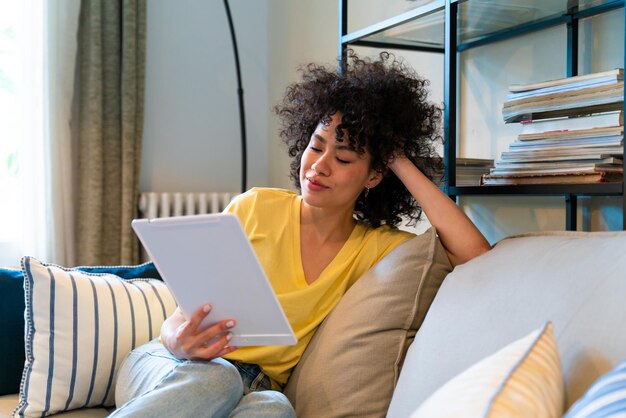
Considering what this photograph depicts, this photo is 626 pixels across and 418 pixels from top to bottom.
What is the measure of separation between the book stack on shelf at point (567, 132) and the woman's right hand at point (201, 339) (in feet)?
2.34

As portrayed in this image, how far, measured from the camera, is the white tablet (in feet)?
3.68

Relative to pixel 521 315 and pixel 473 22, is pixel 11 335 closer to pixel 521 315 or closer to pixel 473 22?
pixel 521 315

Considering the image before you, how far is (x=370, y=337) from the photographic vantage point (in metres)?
1.36

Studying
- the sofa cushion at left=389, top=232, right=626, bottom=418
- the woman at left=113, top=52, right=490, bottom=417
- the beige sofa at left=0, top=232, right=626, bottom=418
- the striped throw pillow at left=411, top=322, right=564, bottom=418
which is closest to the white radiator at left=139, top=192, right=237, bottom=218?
the woman at left=113, top=52, right=490, bottom=417

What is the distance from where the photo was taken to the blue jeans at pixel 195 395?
47.8 inches

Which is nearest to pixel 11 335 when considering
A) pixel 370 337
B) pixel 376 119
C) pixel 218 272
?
pixel 218 272

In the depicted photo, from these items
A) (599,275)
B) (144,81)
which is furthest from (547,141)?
(144,81)

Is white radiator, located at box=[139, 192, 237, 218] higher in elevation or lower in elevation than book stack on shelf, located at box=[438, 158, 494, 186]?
lower

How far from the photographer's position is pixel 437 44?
2133 mm

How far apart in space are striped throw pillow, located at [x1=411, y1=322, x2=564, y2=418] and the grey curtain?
2.31 metres

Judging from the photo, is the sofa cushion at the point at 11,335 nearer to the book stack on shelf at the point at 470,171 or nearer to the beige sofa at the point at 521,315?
the beige sofa at the point at 521,315

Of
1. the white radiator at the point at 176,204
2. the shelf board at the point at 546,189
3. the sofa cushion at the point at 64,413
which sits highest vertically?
the shelf board at the point at 546,189

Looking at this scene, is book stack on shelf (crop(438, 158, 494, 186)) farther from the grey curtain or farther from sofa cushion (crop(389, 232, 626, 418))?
the grey curtain

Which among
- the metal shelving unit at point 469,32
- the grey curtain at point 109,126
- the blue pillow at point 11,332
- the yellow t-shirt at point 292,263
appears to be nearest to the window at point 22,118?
the grey curtain at point 109,126
